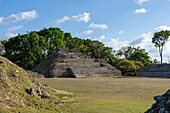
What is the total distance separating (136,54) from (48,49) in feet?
85.4

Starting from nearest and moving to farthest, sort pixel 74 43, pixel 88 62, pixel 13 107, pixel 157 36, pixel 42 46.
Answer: pixel 13 107
pixel 88 62
pixel 42 46
pixel 157 36
pixel 74 43

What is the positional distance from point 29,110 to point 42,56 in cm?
3736

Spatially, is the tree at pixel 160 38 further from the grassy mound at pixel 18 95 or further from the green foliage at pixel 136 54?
the grassy mound at pixel 18 95

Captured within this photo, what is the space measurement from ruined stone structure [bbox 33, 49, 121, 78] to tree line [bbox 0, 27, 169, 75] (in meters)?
4.67

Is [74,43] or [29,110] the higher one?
[74,43]

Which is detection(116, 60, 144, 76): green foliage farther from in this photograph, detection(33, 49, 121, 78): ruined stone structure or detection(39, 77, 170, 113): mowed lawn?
detection(39, 77, 170, 113): mowed lawn

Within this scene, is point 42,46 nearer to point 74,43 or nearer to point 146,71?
point 74,43

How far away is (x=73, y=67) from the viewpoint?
31344mm

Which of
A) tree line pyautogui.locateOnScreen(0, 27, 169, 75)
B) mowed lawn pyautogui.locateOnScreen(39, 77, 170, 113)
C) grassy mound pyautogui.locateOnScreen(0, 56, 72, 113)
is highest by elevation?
tree line pyautogui.locateOnScreen(0, 27, 169, 75)

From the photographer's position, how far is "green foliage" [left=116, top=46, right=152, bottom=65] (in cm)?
5088

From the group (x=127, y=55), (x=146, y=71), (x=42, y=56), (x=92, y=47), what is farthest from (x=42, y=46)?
(x=127, y=55)

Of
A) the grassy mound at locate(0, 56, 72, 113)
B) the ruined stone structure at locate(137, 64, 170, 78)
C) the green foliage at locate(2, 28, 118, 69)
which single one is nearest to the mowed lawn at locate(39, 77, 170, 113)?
the grassy mound at locate(0, 56, 72, 113)

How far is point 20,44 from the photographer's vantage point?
→ 121 feet

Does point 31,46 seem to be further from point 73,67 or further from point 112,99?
point 112,99
